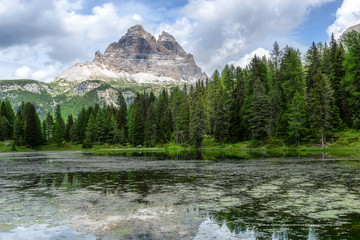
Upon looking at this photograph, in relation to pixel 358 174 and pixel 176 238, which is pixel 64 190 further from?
pixel 358 174

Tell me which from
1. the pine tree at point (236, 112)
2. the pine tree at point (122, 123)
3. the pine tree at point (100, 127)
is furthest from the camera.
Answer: the pine tree at point (100, 127)

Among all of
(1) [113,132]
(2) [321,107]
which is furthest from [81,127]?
(2) [321,107]

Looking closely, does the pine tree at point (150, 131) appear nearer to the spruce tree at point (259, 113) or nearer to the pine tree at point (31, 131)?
the spruce tree at point (259, 113)

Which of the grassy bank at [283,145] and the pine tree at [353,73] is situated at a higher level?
the pine tree at [353,73]

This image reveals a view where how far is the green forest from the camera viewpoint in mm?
68188

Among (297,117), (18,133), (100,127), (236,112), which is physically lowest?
(18,133)

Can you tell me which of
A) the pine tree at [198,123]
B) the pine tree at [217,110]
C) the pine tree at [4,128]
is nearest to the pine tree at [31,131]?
the pine tree at [4,128]

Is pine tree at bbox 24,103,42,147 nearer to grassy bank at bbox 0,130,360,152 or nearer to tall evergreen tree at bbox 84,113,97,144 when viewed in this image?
grassy bank at bbox 0,130,360,152

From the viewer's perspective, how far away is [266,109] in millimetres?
81062

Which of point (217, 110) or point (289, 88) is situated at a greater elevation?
point (289, 88)

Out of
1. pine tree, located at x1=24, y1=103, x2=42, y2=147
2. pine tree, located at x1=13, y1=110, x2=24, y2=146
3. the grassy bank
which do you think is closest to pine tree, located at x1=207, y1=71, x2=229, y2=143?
the grassy bank

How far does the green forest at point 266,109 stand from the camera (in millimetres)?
68188

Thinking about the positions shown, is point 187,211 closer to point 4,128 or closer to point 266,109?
point 266,109

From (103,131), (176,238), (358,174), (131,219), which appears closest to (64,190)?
(131,219)
